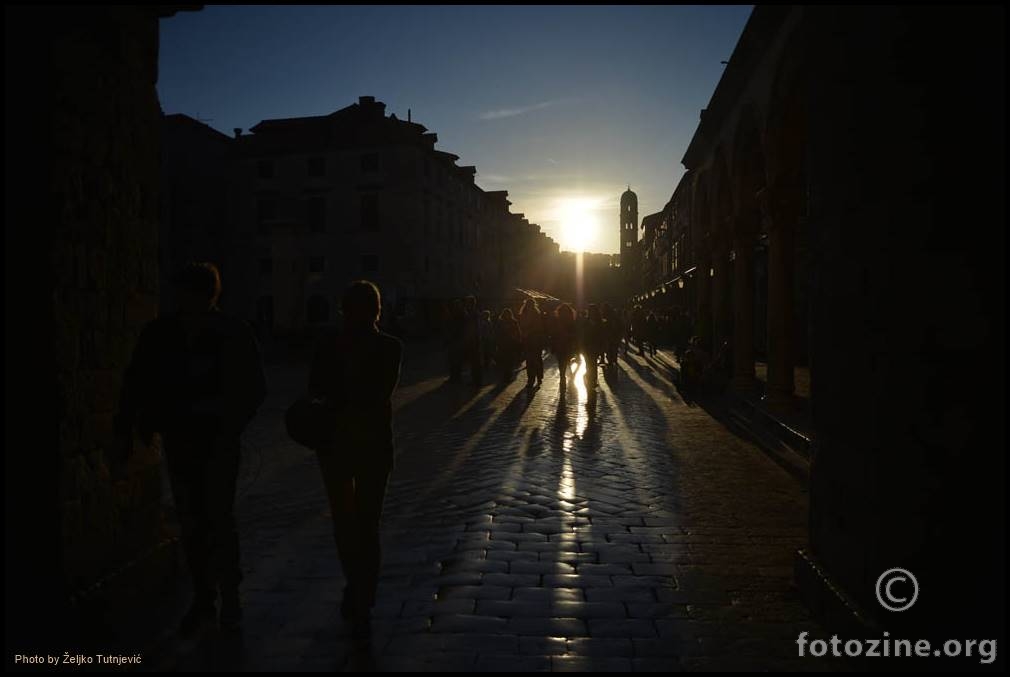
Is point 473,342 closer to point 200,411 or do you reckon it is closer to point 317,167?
point 200,411

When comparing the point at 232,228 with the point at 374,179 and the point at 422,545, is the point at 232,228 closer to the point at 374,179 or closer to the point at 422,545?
the point at 374,179

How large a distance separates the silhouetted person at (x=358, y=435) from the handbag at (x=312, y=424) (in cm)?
3

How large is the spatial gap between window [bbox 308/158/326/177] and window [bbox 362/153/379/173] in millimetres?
2274

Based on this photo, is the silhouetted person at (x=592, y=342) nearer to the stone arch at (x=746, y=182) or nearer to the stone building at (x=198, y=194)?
the stone arch at (x=746, y=182)

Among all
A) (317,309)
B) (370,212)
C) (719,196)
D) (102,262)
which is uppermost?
(370,212)

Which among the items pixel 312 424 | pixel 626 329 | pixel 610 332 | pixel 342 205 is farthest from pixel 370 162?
pixel 312 424

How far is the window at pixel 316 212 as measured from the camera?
38781 millimetres

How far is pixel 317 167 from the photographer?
3869 centimetres

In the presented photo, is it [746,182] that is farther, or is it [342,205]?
[342,205]

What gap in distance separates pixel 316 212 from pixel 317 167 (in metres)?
2.35

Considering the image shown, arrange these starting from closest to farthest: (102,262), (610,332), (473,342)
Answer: (102,262)
(473,342)
(610,332)

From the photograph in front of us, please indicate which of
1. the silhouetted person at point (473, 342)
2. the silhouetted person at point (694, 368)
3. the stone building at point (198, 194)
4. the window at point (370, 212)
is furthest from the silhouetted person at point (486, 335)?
the stone building at point (198, 194)

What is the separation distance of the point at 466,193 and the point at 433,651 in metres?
44.9

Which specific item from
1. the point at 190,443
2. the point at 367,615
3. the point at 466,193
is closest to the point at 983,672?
the point at 367,615
